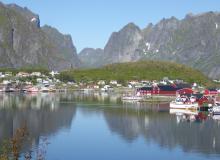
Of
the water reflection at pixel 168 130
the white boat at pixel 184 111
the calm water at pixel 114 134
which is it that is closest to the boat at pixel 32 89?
the calm water at pixel 114 134

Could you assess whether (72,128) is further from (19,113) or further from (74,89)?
(74,89)

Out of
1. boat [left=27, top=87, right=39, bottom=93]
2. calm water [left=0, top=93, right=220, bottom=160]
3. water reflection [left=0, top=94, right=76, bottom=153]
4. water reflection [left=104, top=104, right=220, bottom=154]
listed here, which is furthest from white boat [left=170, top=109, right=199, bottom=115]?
boat [left=27, top=87, right=39, bottom=93]

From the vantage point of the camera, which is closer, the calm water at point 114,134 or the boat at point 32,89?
the calm water at point 114,134

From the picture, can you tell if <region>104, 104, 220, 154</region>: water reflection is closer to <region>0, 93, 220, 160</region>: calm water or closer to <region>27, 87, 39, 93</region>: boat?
<region>0, 93, 220, 160</region>: calm water

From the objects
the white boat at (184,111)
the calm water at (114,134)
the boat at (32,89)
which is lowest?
the calm water at (114,134)

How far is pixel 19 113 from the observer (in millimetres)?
75938

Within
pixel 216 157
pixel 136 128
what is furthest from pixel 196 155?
pixel 136 128

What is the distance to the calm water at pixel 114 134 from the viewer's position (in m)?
44.3

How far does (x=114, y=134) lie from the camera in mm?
56625

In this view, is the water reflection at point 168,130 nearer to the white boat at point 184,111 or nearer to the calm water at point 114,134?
the calm water at point 114,134

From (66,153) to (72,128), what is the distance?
18.6m

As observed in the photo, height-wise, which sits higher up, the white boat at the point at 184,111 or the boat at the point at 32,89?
the boat at the point at 32,89

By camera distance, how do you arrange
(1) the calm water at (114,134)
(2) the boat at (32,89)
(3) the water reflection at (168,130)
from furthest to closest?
(2) the boat at (32,89) < (3) the water reflection at (168,130) < (1) the calm water at (114,134)

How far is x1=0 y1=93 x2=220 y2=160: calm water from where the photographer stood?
44312mm
